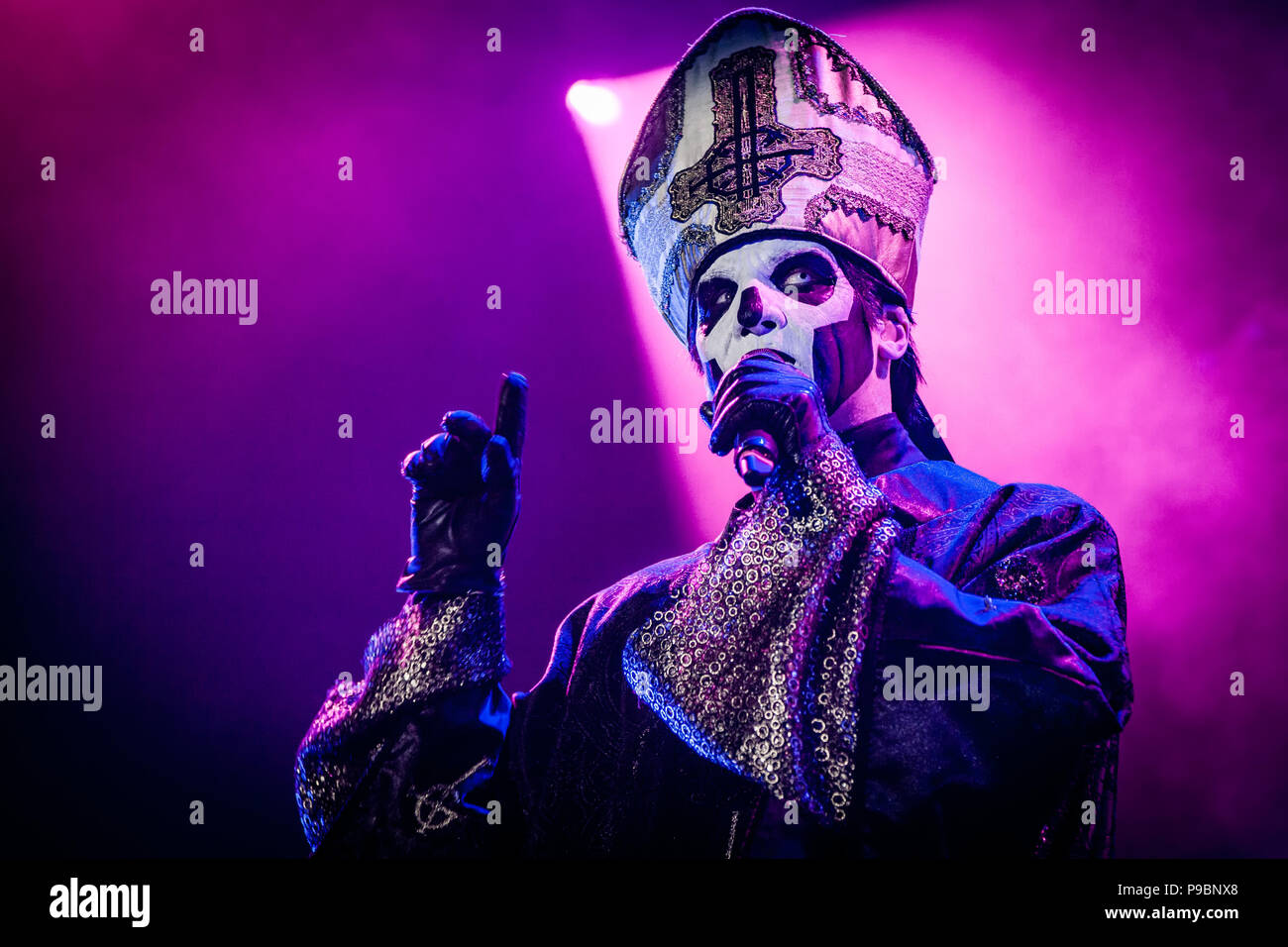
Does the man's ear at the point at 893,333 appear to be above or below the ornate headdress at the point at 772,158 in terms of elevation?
below

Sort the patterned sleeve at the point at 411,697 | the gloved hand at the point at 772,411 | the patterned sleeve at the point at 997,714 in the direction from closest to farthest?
the patterned sleeve at the point at 997,714
the gloved hand at the point at 772,411
the patterned sleeve at the point at 411,697

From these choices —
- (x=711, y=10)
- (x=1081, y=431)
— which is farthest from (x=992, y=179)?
(x=711, y=10)

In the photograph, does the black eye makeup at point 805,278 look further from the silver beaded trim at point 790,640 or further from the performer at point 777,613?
the silver beaded trim at point 790,640

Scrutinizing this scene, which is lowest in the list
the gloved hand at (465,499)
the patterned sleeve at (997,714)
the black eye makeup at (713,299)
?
the patterned sleeve at (997,714)

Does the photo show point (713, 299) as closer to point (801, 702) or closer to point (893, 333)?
point (893, 333)

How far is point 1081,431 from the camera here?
8.82 ft

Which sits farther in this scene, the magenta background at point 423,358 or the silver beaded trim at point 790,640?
the magenta background at point 423,358

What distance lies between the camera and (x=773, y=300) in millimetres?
2418

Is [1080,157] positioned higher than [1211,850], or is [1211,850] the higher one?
[1080,157]

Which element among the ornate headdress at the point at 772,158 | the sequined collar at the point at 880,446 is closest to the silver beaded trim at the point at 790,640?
the sequined collar at the point at 880,446

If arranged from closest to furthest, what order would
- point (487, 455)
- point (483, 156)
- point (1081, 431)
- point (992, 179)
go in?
point (487, 455) → point (1081, 431) → point (992, 179) → point (483, 156)

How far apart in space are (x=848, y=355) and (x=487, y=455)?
2.96 feet

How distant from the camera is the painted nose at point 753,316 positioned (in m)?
2.39

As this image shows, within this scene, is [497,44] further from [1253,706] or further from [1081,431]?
[1253,706]
